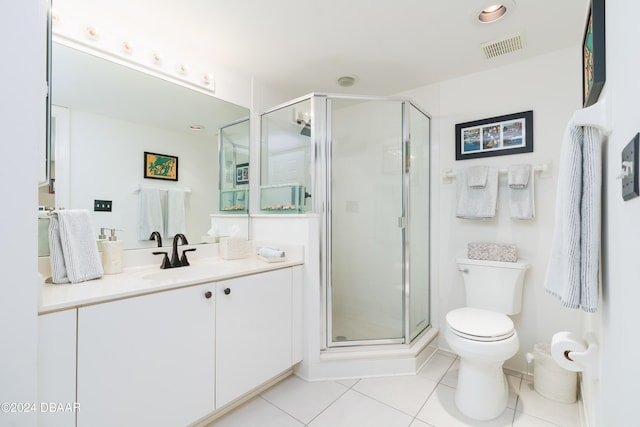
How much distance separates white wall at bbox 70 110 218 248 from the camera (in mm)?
1533

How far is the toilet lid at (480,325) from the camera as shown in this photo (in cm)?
159

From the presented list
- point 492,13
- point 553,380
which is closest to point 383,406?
point 553,380

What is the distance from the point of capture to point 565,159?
39.8 inches

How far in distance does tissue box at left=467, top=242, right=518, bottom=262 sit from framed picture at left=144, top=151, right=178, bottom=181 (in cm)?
222

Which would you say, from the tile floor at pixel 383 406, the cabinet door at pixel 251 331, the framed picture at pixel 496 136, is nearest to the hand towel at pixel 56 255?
the cabinet door at pixel 251 331

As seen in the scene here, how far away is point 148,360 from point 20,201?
0.79 metres

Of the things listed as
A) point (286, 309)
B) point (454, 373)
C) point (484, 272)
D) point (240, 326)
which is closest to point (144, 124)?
point (240, 326)

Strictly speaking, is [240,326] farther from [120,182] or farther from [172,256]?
[120,182]

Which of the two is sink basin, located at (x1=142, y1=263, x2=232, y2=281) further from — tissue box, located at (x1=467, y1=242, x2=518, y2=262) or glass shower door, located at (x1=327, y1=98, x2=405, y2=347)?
tissue box, located at (x1=467, y1=242, x2=518, y2=262)

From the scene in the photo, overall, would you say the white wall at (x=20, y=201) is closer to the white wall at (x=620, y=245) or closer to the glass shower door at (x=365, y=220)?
the glass shower door at (x=365, y=220)

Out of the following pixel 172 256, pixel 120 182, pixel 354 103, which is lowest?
pixel 172 256

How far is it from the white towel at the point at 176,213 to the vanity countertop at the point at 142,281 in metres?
0.24

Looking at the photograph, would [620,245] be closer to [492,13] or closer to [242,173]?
[492,13]

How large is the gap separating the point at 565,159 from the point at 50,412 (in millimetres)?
2015
